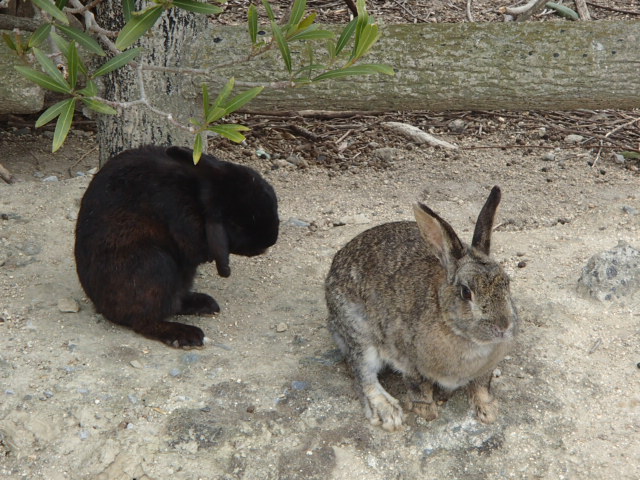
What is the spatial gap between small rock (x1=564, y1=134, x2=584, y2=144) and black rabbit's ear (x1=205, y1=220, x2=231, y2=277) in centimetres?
439

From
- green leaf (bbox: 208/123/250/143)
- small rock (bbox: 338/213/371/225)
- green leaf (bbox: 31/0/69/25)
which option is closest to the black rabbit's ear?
green leaf (bbox: 208/123/250/143)

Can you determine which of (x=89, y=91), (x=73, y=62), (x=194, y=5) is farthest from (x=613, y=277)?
(x=73, y=62)

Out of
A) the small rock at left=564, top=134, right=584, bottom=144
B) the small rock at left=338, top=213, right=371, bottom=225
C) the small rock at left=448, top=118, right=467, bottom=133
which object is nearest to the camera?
the small rock at left=338, top=213, right=371, bottom=225

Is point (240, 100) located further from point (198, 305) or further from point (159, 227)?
point (198, 305)

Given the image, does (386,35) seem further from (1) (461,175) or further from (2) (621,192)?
(2) (621,192)

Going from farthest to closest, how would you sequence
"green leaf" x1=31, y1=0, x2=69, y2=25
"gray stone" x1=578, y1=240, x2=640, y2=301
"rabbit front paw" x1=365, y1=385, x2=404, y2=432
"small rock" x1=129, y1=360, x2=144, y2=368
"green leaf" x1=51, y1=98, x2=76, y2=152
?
"gray stone" x1=578, y1=240, x2=640, y2=301
"small rock" x1=129, y1=360, x2=144, y2=368
"rabbit front paw" x1=365, y1=385, x2=404, y2=432
"green leaf" x1=51, y1=98, x2=76, y2=152
"green leaf" x1=31, y1=0, x2=69, y2=25

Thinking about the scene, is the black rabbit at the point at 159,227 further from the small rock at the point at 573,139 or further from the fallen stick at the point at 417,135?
the small rock at the point at 573,139

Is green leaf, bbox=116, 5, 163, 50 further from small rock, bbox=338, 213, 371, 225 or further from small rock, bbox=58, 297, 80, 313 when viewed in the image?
small rock, bbox=338, 213, 371, 225

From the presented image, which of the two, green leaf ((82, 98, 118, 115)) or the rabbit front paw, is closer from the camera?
green leaf ((82, 98, 118, 115))

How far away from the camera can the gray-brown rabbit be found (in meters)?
4.14

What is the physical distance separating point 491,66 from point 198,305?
115 inches

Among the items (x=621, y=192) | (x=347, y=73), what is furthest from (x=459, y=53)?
(x=347, y=73)

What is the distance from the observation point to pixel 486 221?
435 centimetres

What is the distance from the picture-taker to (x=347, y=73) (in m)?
4.26
